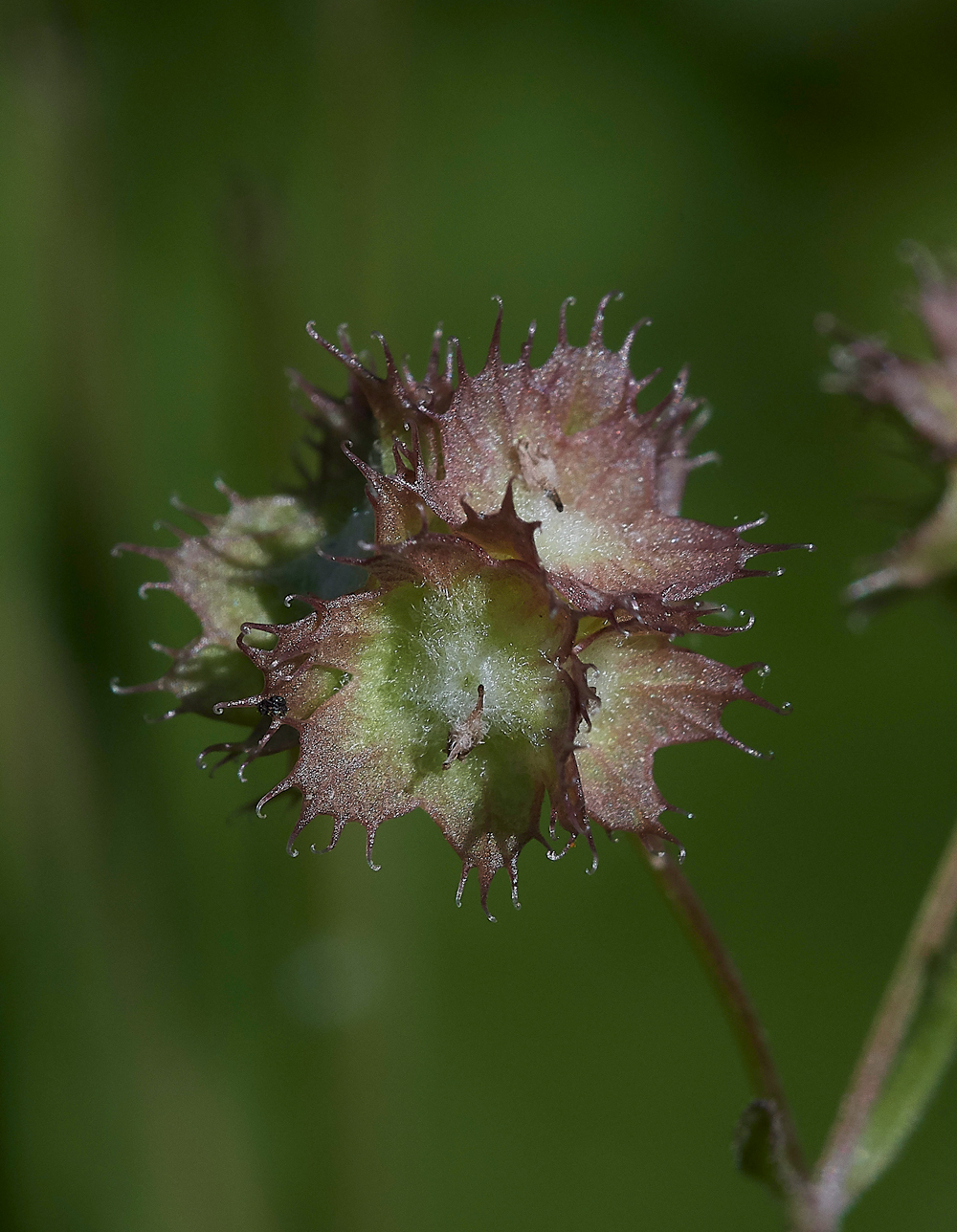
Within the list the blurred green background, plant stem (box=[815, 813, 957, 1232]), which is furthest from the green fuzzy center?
the blurred green background

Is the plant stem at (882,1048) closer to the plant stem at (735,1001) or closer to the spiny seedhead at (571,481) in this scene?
the plant stem at (735,1001)

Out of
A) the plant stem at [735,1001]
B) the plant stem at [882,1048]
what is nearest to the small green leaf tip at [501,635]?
the plant stem at [735,1001]

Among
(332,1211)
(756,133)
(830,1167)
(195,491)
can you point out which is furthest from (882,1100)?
(756,133)

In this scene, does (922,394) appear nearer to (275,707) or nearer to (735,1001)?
(735,1001)

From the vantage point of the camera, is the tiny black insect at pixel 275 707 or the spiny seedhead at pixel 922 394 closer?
the tiny black insect at pixel 275 707

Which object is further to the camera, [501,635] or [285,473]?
[285,473]

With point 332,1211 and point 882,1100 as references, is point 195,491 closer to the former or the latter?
point 332,1211

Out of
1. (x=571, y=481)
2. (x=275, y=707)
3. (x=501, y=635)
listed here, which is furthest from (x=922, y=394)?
(x=275, y=707)
